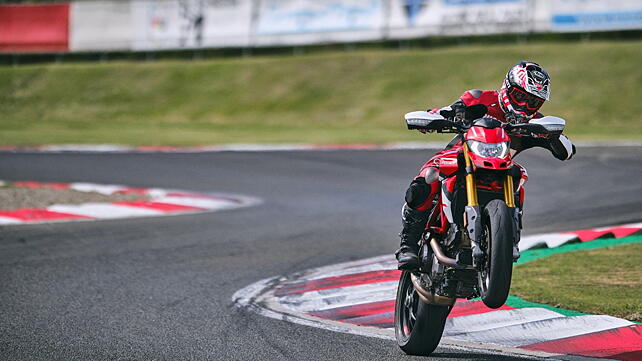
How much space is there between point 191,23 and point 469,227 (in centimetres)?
3391

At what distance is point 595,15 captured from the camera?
104 ft

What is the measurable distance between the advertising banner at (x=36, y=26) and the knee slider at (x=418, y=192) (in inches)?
1445

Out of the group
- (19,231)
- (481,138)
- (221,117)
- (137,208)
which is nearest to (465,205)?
(481,138)

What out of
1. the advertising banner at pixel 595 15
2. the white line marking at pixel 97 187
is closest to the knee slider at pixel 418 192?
the white line marking at pixel 97 187

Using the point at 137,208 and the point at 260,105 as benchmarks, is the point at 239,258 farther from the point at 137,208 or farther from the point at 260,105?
the point at 260,105

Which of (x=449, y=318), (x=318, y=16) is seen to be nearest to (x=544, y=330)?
Answer: (x=449, y=318)

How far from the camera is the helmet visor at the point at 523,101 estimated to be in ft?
19.5

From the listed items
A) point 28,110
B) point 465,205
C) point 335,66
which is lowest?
point 28,110

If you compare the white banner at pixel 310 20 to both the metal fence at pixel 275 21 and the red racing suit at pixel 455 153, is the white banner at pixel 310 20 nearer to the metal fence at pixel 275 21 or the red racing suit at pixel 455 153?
the metal fence at pixel 275 21

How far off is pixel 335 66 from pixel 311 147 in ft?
47.3

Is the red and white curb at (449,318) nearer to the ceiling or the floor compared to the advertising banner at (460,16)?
nearer to the floor

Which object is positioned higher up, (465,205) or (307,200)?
(465,205)

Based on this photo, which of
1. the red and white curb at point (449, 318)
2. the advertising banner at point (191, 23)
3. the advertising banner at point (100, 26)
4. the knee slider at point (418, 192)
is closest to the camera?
the knee slider at point (418, 192)

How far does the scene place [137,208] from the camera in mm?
13617
